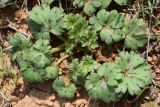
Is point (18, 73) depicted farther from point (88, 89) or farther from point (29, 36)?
point (88, 89)

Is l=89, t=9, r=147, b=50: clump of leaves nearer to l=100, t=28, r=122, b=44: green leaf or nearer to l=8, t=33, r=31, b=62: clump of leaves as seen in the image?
l=100, t=28, r=122, b=44: green leaf

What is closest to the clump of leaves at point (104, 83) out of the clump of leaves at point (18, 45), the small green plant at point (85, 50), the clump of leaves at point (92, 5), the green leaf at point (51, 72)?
the small green plant at point (85, 50)

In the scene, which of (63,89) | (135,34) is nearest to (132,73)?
(135,34)

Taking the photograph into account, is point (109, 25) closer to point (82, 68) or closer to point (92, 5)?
point (92, 5)

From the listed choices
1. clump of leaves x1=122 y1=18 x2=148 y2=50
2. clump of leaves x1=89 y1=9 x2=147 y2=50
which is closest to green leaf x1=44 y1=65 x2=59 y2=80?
clump of leaves x1=89 y1=9 x2=147 y2=50

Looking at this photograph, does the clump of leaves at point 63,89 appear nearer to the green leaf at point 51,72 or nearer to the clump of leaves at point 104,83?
the green leaf at point 51,72

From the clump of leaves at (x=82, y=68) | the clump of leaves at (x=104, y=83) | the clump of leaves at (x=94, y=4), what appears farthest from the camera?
the clump of leaves at (x=94, y=4)

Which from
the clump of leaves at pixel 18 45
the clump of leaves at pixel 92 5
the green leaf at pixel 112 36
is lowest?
the clump of leaves at pixel 18 45

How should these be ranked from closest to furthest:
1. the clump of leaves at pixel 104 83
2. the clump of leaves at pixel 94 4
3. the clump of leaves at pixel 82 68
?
the clump of leaves at pixel 104 83
the clump of leaves at pixel 82 68
the clump of leaves at pixel 94 4
